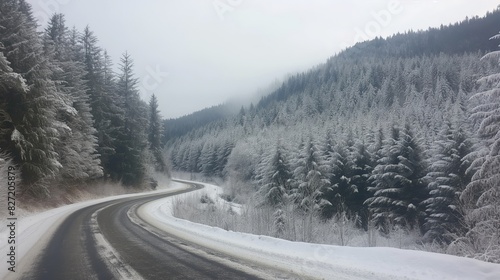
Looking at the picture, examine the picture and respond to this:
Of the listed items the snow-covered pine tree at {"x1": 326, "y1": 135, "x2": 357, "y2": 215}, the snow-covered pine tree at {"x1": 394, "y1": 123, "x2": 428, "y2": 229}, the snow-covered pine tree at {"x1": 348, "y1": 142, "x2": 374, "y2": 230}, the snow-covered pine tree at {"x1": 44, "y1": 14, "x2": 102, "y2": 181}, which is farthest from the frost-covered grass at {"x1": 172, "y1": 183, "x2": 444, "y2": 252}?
the snow-covered pine tree at {"x1": 348, "y1": 142, "x2": 374, "y2": 230}

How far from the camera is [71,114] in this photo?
2881 cm

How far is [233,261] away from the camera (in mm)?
7758

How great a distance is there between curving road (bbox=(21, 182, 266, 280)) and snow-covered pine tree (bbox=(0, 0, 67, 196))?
455 inches

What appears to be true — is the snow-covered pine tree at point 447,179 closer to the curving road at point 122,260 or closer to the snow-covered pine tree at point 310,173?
the snow-covered pine tree at point 310,173

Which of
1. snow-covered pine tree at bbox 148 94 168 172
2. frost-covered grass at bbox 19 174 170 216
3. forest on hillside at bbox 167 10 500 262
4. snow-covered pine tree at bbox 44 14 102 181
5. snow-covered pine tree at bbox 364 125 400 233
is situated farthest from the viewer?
snow-covered pine tree at bbox 148 94 168 172

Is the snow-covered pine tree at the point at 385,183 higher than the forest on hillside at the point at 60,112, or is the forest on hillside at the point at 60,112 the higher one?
the forest on hillside at the point at 60,112

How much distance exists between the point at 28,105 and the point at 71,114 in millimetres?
8034

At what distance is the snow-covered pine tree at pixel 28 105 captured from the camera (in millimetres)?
20531

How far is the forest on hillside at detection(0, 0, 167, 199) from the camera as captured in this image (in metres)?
20.6

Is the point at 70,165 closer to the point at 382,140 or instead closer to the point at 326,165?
the point at 326,165

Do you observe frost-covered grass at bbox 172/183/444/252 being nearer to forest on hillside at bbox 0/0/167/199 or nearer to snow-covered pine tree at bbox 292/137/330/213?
forest on hillside at bbox 0/0/167/199

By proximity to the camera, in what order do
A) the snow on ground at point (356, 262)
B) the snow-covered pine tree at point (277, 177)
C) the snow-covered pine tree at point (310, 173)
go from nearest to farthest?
the snow on ground at point (356, 262)
the snow-covered pine tree at point (310, 173)
the snow-covered pine tree at point (277, 177)

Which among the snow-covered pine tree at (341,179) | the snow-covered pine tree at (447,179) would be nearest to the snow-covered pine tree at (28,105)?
the snow-covered pine tree at (341,179)

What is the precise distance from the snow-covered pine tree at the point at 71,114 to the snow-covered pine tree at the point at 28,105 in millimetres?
2558
